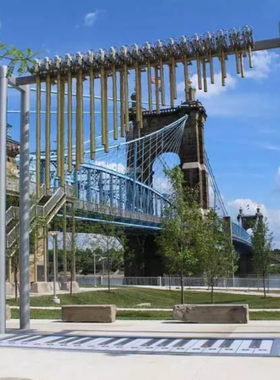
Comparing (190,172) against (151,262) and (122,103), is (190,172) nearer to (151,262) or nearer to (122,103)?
(151,262)

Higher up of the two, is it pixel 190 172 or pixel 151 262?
pixel 190 172

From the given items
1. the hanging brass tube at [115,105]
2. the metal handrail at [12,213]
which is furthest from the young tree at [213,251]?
the hanging brass tube at [115,105]

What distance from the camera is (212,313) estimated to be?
14328 millimetres

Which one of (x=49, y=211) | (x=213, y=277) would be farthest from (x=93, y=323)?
(x=49, y=211)

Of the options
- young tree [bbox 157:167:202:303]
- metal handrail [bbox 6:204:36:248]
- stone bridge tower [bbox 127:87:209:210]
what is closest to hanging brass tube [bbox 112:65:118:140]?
young tree [bbox 157:167:202:303]

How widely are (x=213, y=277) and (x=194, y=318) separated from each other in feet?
60.8

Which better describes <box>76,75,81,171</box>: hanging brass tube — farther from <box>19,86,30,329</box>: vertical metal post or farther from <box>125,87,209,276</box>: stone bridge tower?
<box>125,87,209,276</box>: stone bridge tower

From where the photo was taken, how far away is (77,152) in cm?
1210

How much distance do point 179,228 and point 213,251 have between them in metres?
6.35

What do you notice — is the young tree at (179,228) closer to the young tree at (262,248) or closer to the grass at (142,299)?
the grass at (142,299)

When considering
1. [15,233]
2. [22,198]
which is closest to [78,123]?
[22,198]

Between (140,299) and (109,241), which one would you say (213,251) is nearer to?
(140,299)

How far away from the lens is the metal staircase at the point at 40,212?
30.9 m

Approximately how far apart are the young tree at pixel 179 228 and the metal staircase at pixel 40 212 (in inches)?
305
